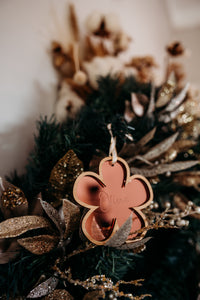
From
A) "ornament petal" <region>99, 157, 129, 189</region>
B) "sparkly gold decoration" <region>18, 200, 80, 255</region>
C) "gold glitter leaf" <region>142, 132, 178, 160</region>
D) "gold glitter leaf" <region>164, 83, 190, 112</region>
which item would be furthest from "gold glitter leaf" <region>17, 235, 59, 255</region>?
"gold glitter leaf" <region>164, 83, 190, 112</region>

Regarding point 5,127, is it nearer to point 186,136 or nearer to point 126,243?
point 126,243

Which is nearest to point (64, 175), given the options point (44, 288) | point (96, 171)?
point (96, 171)

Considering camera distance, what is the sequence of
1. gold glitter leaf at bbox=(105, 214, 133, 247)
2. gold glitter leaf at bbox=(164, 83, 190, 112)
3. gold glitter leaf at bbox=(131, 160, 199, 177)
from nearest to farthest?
1. gold glitter leaf at bbox=(105, 214, 133, 247)
2. gold glitter leaf at bbox=(131, 160, 199, 177)
3. gold glitter leaf at bbox=(164, 83, 190, 112)

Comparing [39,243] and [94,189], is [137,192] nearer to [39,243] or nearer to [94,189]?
[94,189]

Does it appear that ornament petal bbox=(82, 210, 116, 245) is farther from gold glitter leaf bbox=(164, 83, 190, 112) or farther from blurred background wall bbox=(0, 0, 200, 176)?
gold glitter leaf bbox=(164, 83, 190, 112)

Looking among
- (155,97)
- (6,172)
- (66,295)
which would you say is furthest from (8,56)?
(66,295)

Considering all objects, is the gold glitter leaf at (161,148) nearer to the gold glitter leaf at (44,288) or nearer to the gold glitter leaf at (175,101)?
the gold glitter leaf at (175,101)
